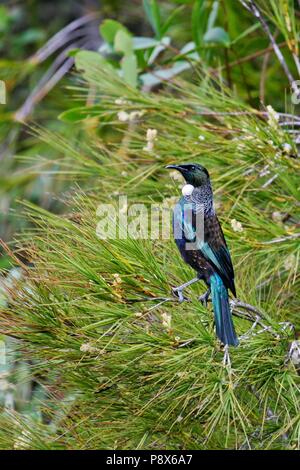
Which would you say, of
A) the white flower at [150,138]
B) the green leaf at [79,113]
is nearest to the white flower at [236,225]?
the white flower at [150,138]

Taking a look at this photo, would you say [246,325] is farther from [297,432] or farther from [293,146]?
[293,146]

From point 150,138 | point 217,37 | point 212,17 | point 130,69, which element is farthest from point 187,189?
point 212,17

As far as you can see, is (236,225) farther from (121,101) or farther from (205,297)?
(121,101)

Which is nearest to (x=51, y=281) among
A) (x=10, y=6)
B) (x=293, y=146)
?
(x=293, y=146)

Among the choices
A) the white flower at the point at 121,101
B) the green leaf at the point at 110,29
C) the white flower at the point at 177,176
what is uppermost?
the green leaf at the point at 110,29

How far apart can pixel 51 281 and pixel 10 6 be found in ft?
7.58

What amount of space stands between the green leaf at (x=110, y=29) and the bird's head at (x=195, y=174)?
0.69m

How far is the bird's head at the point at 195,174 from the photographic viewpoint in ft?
5.30

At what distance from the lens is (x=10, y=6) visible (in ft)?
11.1

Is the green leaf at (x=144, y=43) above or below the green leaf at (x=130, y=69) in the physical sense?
above

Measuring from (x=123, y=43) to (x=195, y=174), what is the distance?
61 cm

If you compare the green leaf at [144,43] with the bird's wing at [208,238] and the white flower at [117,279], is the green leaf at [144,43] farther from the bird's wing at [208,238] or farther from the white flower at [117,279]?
the white flower at [117,279]

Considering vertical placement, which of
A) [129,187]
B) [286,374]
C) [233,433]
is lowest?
[233,433]

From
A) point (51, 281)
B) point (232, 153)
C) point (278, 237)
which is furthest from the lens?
point (232, 153)
